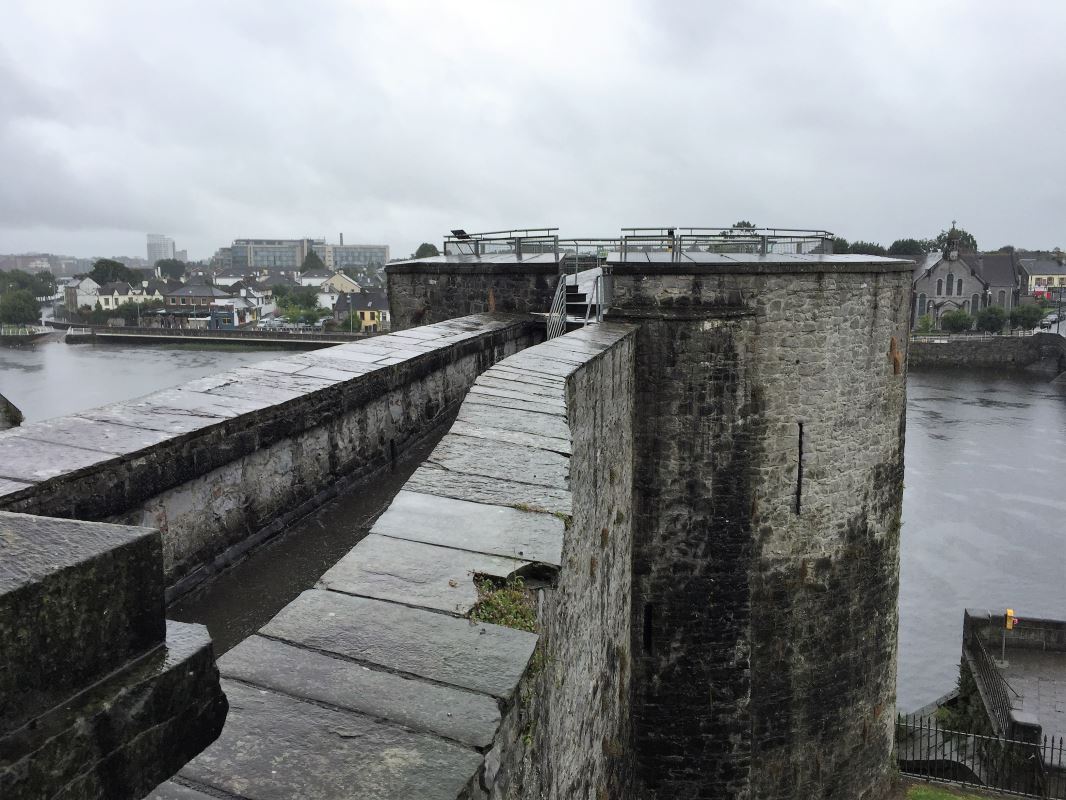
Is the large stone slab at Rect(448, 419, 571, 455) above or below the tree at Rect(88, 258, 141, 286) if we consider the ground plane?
below

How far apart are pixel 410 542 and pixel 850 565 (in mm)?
7000

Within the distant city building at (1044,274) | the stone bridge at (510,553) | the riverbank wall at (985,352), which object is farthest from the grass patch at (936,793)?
the distant city building at (1044,274)

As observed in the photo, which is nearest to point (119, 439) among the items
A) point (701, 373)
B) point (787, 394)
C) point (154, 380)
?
point (701, 373)

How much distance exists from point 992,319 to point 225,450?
217 ft

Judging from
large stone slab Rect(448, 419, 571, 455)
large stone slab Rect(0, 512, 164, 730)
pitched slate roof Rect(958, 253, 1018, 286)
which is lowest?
large stone slab Rect(448, 419, 571, 455)

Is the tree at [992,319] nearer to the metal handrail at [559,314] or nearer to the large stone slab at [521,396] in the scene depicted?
the metal handrail at [559,314]

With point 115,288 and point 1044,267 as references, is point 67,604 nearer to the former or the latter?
point 115,288

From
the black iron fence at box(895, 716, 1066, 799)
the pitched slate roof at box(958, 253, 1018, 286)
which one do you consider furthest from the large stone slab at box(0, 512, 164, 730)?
the pitched slate roof at box(958, 253, 1018, 286)

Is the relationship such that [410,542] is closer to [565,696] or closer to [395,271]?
[565,696]

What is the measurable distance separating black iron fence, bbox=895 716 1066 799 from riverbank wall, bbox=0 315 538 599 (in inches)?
397

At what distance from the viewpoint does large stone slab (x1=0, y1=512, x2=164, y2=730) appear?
125 centimetres

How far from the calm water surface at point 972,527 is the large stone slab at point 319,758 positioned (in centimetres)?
1686

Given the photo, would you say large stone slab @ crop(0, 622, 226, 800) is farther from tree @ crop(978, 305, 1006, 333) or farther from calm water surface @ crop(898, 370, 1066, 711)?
tree @ crop(978, 305, 1006, 333)

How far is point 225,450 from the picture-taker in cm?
393
